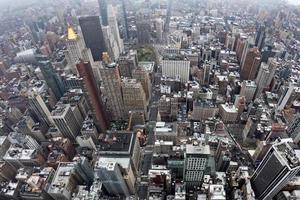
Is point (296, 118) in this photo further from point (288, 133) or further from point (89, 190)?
point (89, 190)

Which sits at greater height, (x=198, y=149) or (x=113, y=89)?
(x=198, y=149)

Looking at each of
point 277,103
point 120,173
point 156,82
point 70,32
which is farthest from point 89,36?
point 277,103

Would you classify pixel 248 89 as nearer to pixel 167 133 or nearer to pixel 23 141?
pixel 167 133

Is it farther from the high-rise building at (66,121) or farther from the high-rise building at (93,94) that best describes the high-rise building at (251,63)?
the high-rise building at (66,121)

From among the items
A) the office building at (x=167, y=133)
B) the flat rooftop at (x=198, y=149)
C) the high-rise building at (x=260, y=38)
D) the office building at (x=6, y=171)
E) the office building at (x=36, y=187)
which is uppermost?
the flat rooftop at (x=198, y=149)

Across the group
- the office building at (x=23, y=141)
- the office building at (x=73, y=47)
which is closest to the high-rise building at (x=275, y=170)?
the office building at (x=23, y=141)

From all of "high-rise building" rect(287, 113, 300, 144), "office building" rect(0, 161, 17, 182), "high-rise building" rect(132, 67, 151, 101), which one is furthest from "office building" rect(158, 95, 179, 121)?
"office building" rect(0, 161, 17, 182)

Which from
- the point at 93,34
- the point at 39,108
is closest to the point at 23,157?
the point at 39,108
